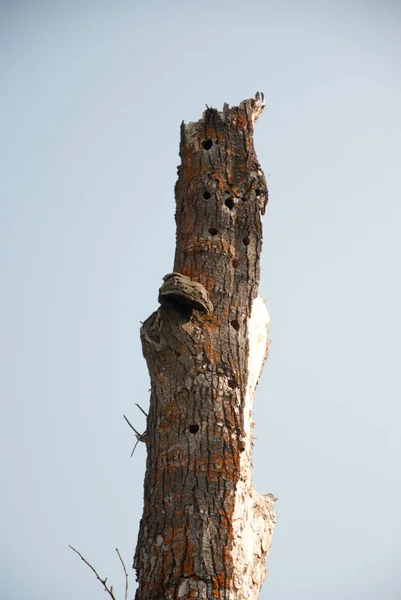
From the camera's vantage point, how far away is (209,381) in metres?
4.98

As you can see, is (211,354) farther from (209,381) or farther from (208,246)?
(208,246)

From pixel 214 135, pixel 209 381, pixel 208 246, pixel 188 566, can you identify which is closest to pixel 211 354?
pixel 209 381

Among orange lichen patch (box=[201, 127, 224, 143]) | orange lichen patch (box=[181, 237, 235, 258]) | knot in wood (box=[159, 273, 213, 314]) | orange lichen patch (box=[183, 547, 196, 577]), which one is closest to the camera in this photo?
orange lichen patch (box=[183, 547, 196, 577])

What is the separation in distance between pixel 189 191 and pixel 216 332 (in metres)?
1.10

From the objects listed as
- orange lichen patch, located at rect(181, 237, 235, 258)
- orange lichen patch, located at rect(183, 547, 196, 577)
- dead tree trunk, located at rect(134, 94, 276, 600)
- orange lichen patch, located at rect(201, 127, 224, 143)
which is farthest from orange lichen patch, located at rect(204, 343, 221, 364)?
orange lichen patch, located at rect(201, 127, 224, 143)

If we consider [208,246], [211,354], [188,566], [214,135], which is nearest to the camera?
[188,566]

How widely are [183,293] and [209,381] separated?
21.2 inches

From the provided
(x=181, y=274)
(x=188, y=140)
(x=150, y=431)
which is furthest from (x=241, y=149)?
(x=150, y=431)

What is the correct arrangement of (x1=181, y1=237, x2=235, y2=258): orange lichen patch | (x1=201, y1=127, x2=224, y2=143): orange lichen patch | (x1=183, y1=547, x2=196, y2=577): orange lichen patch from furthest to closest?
(x1=201, y1=127, x2=224, y2=143): orange lichen patch < (x1=181, y1=237, x2=235, y2=258): orange lichen patch < (x1=183, y1=547, x2=196, y2=577): orange lichen patch

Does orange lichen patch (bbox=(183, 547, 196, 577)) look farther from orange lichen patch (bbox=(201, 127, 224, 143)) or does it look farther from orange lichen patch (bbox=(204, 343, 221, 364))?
orange lichen patch (bbox=(201, 127, 224, 143))

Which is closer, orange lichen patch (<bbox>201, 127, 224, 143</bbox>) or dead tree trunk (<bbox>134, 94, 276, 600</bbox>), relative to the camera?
dead tree trunk (<bbox>134, 94, 276, 600</bbox>)

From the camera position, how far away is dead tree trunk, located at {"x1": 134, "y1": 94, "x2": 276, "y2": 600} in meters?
4.55

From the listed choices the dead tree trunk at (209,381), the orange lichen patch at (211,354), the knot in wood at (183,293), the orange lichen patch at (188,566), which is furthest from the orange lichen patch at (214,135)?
the orange lichen patch at (188,566)

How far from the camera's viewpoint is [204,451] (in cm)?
478
